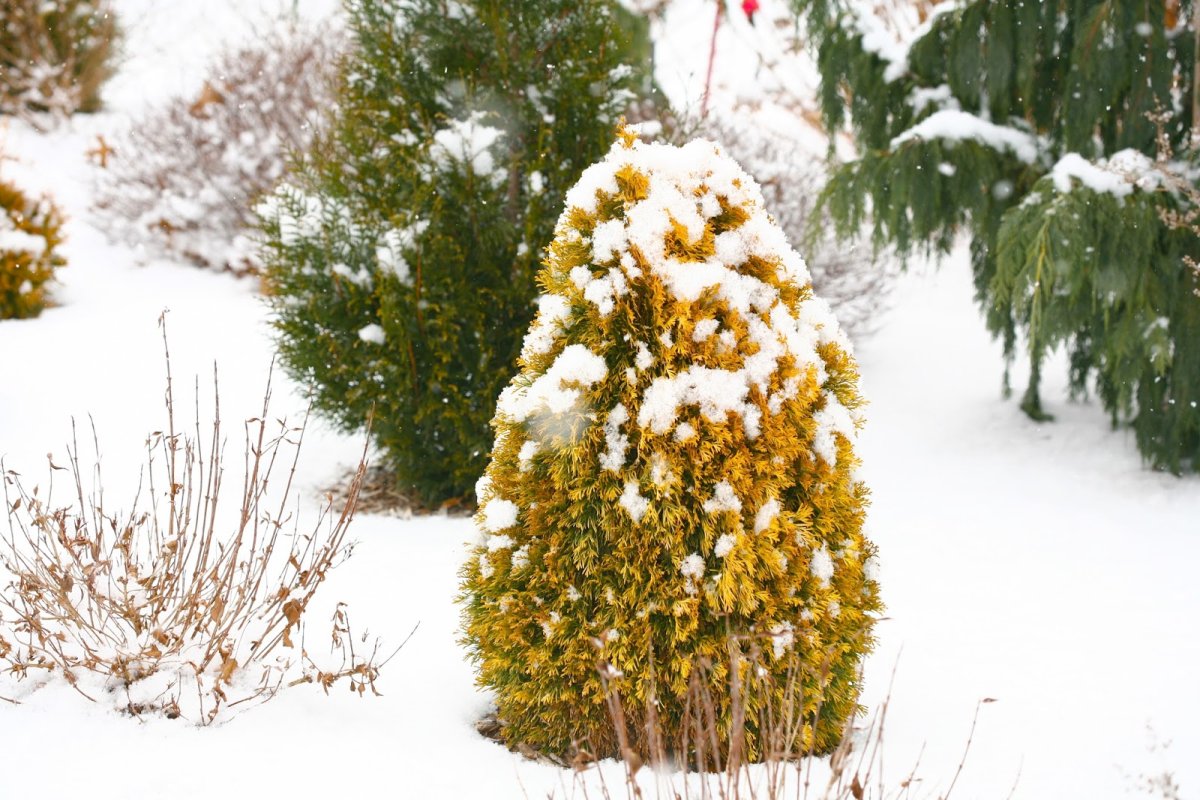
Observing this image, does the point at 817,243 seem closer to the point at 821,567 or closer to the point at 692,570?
the point at 821,567

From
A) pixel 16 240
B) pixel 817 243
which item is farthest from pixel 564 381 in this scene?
pixel 16 240

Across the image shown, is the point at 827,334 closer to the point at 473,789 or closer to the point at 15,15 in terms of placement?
the point at 473,789

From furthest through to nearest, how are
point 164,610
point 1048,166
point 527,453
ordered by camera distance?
point 1048,166, point 164,610, point 527,453

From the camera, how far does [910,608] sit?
11.6 ft

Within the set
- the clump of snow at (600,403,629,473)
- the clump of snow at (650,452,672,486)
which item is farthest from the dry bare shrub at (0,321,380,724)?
the clump of snow at (650,452,672,486)

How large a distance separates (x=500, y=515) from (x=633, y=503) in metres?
0.35

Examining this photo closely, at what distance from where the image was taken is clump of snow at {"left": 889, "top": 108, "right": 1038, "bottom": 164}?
4785 millimetres

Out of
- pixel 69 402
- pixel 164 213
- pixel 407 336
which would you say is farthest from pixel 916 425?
pixel 164 213

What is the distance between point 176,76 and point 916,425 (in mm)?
16240

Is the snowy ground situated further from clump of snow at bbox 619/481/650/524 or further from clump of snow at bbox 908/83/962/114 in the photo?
clump of snow at bbox 908/83/962/114

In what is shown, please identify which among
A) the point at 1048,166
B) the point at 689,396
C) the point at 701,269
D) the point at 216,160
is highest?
the point at 216,160

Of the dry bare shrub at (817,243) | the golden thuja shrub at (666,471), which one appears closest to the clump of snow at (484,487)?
the golden thuja shrub at (666,471)

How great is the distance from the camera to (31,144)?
12750 millimetres

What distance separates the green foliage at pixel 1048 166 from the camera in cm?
427
